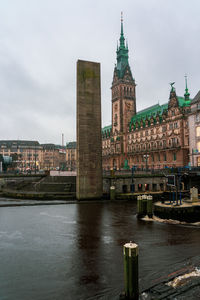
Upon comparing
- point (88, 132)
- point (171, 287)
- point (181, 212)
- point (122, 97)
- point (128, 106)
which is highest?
point (122, 97)

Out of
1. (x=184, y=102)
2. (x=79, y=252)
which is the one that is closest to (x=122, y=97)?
(x=184, y=102)

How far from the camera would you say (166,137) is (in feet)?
297

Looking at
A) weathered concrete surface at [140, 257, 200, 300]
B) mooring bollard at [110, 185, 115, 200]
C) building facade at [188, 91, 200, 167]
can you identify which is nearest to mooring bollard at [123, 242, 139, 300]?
weathered concrete surface at [140, 257, 200, 300]

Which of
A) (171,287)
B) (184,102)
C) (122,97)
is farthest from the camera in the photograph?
(122,97)

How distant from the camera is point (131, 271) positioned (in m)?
10.6

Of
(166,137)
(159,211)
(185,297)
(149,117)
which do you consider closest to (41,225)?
(159,211)

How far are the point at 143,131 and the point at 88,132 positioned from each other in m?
66.0

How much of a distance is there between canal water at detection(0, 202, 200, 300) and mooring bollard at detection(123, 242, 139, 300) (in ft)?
3.68

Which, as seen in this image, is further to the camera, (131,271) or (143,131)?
(143,131)

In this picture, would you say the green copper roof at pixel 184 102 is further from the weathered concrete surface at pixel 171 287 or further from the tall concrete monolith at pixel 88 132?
the weathered concrete surface at pixel 171 287

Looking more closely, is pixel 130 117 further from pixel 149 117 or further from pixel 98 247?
pixel 98 247

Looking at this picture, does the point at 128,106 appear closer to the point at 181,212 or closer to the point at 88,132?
the point at 88,132

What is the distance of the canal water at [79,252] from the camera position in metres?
12.4

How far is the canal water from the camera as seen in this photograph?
12.4m
